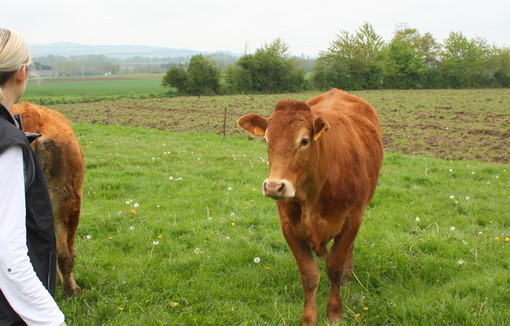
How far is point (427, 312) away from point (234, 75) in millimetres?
43849

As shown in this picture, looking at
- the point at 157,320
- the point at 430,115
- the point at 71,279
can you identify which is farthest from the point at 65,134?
the point at 430,115

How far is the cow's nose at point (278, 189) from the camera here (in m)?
3.26

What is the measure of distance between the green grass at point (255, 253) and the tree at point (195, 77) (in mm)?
35901

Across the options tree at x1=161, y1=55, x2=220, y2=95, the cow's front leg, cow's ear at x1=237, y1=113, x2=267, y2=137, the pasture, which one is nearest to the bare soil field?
the pasture

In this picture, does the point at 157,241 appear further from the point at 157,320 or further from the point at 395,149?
the point at 395,149

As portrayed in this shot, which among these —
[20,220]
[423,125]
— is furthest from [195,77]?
[20,220]

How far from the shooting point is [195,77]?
144 feet

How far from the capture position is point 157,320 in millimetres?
3895

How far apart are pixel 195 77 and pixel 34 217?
1705 inches

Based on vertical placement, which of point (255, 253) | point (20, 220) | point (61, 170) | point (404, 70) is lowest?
point (255, 253)

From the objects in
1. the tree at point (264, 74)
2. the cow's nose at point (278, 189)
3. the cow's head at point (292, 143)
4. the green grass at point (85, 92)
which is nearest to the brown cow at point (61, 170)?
the green grass at point (85, 92)

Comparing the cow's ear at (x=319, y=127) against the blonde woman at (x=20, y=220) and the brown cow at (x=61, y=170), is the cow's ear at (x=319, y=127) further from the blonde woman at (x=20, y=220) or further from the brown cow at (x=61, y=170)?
the brown cow at (x=61, y=170)

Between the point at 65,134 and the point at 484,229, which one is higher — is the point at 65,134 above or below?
above

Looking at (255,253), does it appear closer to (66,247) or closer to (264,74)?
(66,247)
